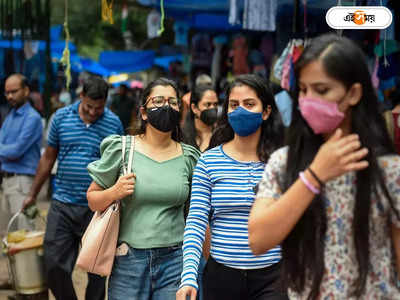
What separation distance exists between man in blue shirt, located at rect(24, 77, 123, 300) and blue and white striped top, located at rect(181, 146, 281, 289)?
2.33 metres

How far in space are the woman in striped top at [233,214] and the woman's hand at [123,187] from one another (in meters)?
0.44

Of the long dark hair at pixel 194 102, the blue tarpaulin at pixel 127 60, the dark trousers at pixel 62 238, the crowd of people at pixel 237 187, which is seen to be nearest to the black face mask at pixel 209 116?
the crowd of people at pixel 237 187

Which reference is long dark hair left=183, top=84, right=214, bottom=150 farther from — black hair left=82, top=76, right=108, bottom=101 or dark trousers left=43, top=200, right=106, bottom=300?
dark trousers left=43, top=200, right=106, bottom=300

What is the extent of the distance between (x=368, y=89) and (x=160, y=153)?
2057 millimetres

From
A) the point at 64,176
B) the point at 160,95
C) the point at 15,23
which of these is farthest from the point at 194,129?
the point at 15,23

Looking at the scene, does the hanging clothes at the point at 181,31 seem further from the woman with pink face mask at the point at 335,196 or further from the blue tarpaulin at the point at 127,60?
the woman with pink face mask at the point at 335,196

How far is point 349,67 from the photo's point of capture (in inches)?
86.2

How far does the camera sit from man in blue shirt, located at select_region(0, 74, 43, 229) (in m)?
7.14

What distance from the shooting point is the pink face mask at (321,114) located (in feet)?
7.09

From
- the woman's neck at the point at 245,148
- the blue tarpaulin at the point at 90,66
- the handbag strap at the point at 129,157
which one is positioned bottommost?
the blue tarpaulin at the point at 90,66

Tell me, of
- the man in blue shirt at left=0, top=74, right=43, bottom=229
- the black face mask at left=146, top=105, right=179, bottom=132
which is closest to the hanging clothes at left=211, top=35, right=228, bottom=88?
the man in blue shirt at left=0, top=74, right=43, bottom=229

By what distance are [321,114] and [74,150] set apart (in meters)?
3.88

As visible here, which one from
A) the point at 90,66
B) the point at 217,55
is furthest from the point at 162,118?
the point at 90,66

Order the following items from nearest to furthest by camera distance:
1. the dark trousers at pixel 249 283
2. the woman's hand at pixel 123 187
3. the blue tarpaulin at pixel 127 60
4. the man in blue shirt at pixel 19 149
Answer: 1. the dark trousers at pixel 249 283
2. the woman's hand at pixel 123 187
3. the man in blue shirt at pixel 19 149
4. the blue tarpaulin at pixel 127 60
